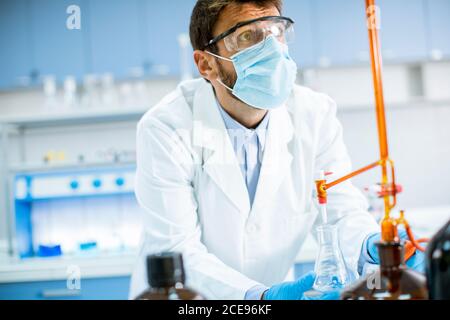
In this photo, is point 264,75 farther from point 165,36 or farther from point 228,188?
point 165,36

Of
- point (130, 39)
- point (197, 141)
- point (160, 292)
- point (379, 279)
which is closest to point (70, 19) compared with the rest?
point (197, 141)

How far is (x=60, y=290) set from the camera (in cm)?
121

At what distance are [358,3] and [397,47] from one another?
0.84 meters

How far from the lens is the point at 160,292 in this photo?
61 cm

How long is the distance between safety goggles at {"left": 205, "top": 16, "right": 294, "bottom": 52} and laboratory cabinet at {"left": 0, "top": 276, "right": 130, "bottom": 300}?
0.57 m

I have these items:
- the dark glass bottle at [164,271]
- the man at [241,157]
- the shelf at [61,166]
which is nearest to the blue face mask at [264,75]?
the man at [241,157]

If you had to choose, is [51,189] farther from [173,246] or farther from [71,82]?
[173,246]

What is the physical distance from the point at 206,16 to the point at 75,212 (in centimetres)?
119

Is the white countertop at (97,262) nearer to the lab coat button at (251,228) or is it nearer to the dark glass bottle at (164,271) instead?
the lab coat button at (251,228)

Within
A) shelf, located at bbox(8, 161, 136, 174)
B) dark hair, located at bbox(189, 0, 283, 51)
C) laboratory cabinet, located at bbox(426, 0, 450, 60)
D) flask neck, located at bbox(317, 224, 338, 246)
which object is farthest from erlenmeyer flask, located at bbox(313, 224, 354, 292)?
shelf, located at bbox(8, 161, 136, 174)

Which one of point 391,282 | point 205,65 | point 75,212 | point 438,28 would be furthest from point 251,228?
point 438,28

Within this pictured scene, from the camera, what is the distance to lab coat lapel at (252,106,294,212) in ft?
3.38

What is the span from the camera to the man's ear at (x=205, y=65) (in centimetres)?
109

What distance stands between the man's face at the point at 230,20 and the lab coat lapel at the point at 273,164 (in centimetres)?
15
